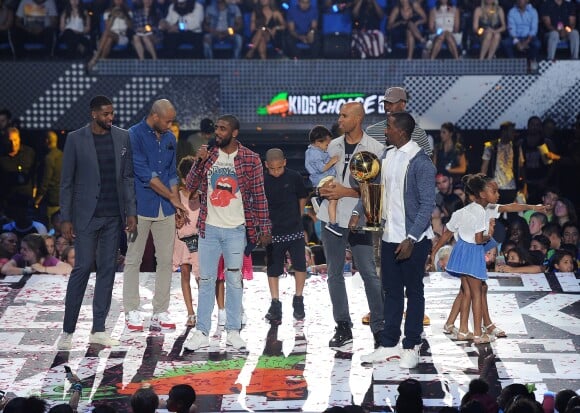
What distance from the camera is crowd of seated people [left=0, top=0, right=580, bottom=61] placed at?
15.5 m

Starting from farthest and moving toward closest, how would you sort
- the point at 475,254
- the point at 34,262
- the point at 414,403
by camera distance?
the point at 34,262
the point at 475,254
the point at 414,403

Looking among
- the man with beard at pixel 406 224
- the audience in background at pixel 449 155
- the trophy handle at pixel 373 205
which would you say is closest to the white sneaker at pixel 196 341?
the man with beard at pixel 406 224

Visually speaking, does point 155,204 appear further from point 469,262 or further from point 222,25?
point 222,25

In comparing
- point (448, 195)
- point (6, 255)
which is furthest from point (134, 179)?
point (448, 195)

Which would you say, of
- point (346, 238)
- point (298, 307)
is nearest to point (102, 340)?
point (298, 307)

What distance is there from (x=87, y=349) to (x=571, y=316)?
11.6ft

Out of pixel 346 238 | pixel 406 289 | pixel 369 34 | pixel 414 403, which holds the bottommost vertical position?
pixel 414 403

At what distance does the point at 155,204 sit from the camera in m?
8.56

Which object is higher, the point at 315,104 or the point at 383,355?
the point at 315,104

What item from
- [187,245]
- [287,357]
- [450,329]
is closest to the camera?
[287,357]

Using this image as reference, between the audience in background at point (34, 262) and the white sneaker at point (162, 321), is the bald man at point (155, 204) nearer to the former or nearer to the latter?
the white sneaker at point (162, 321)

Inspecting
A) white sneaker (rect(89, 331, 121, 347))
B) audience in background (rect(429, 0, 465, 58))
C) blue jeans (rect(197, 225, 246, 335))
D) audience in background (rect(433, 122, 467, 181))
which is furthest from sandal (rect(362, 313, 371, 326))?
audience in background (rect(429, 0, 465, 58))

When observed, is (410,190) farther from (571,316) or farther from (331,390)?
(571,316)

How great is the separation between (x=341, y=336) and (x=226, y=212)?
3.81 ft
